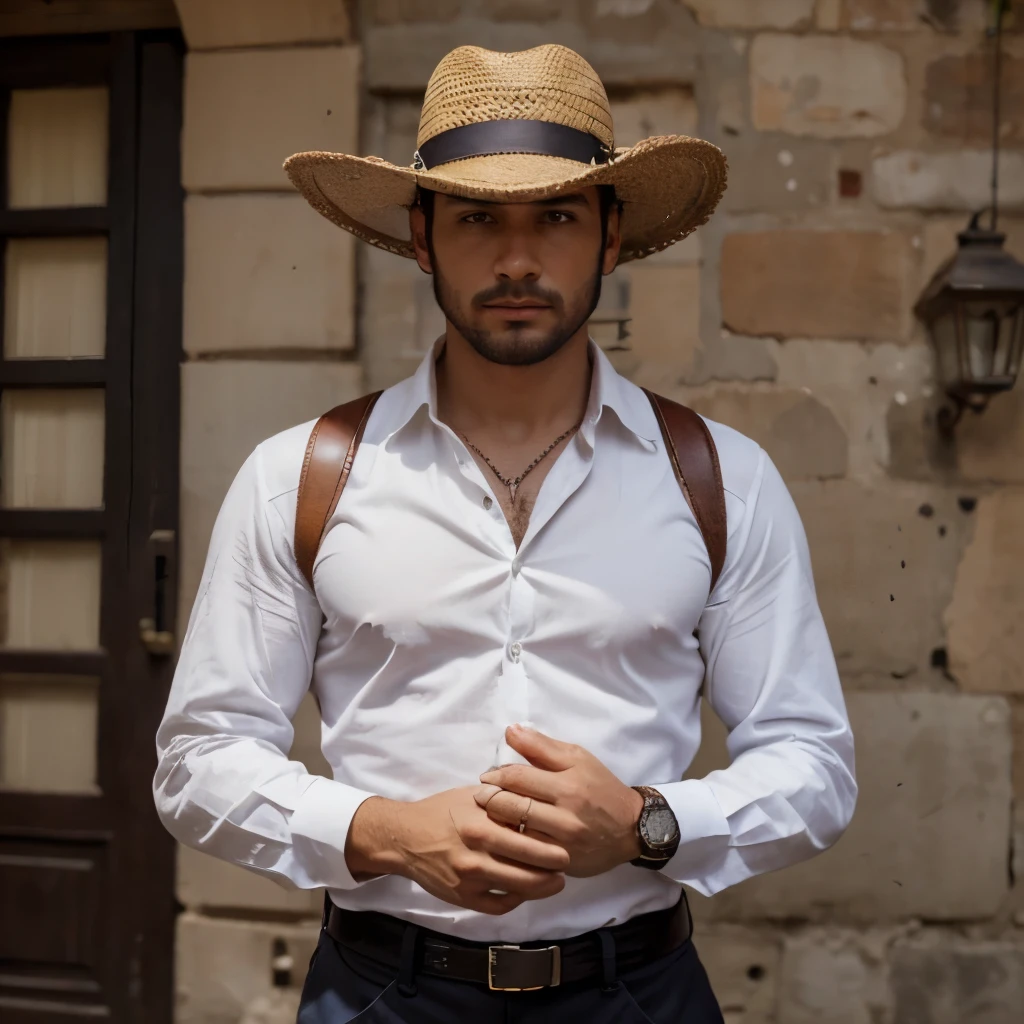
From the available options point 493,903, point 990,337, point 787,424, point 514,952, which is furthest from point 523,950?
point 990,337

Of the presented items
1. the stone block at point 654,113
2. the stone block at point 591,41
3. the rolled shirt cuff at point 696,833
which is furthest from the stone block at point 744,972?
the stone block at point 591,41

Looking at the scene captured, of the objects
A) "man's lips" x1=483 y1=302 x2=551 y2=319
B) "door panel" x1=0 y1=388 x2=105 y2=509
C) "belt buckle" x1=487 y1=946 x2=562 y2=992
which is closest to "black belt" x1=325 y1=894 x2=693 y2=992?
"belt buckle" x1=487 y1=946 x2=562 y2=992

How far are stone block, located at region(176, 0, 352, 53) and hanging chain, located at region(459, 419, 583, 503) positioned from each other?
1364 mm

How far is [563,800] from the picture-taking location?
1.24 metres

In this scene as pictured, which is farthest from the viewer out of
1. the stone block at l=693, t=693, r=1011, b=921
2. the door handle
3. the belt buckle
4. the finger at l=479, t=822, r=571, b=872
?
the door handle

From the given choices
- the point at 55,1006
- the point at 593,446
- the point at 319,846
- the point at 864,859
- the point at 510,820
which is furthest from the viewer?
the point at 55,1006

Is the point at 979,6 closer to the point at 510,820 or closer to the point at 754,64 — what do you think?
the point at 754,64

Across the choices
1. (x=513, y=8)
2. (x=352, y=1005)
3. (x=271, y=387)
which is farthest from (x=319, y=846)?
(x=513, y=8)

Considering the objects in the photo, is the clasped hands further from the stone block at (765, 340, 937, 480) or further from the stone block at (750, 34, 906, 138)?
the stone block at (750, 34, 906, 138)

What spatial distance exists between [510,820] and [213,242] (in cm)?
174

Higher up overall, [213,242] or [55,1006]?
[213,242]

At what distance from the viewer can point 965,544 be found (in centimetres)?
233

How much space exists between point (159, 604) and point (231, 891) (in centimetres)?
73

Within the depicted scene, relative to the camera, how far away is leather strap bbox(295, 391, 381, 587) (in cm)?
147
